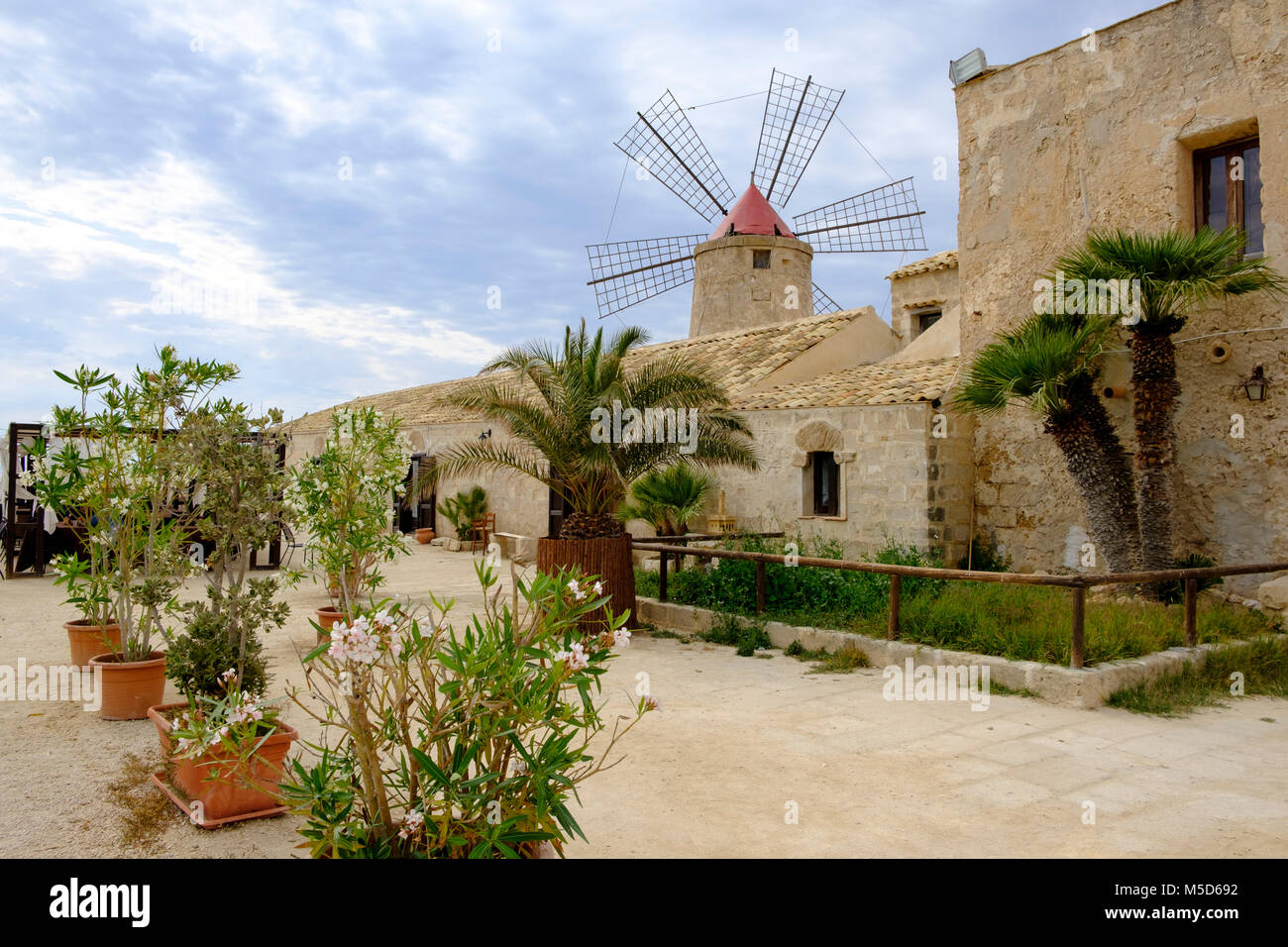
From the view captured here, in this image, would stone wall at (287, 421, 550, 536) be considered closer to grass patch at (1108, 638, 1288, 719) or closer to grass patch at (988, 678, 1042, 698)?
grass patch at (988, 678, 1042, 698)

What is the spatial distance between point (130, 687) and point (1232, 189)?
10386 millimetres

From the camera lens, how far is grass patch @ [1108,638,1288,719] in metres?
6.30

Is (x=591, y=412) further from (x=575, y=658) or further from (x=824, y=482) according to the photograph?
(x=575, y=658)

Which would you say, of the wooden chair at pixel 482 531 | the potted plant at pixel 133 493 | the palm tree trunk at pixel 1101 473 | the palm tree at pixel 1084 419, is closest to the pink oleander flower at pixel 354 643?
the potted plant at pixel 133 493

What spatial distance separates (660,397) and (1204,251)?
499 cm

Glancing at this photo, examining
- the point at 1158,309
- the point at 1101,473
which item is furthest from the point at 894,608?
the point at 1158,309

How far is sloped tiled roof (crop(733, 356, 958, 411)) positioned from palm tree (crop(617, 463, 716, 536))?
1346 mm

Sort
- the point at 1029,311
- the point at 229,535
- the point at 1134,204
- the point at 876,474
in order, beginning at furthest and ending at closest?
→ the point at 876,474 → the point at 1029,311 → the point at 1134,204 → the point at 229,535

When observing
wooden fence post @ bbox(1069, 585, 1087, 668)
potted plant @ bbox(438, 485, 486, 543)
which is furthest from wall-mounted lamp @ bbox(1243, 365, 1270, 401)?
potted plant @ bbox(438, 485, 486, 543)

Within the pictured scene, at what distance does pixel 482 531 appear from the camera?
18391mm
